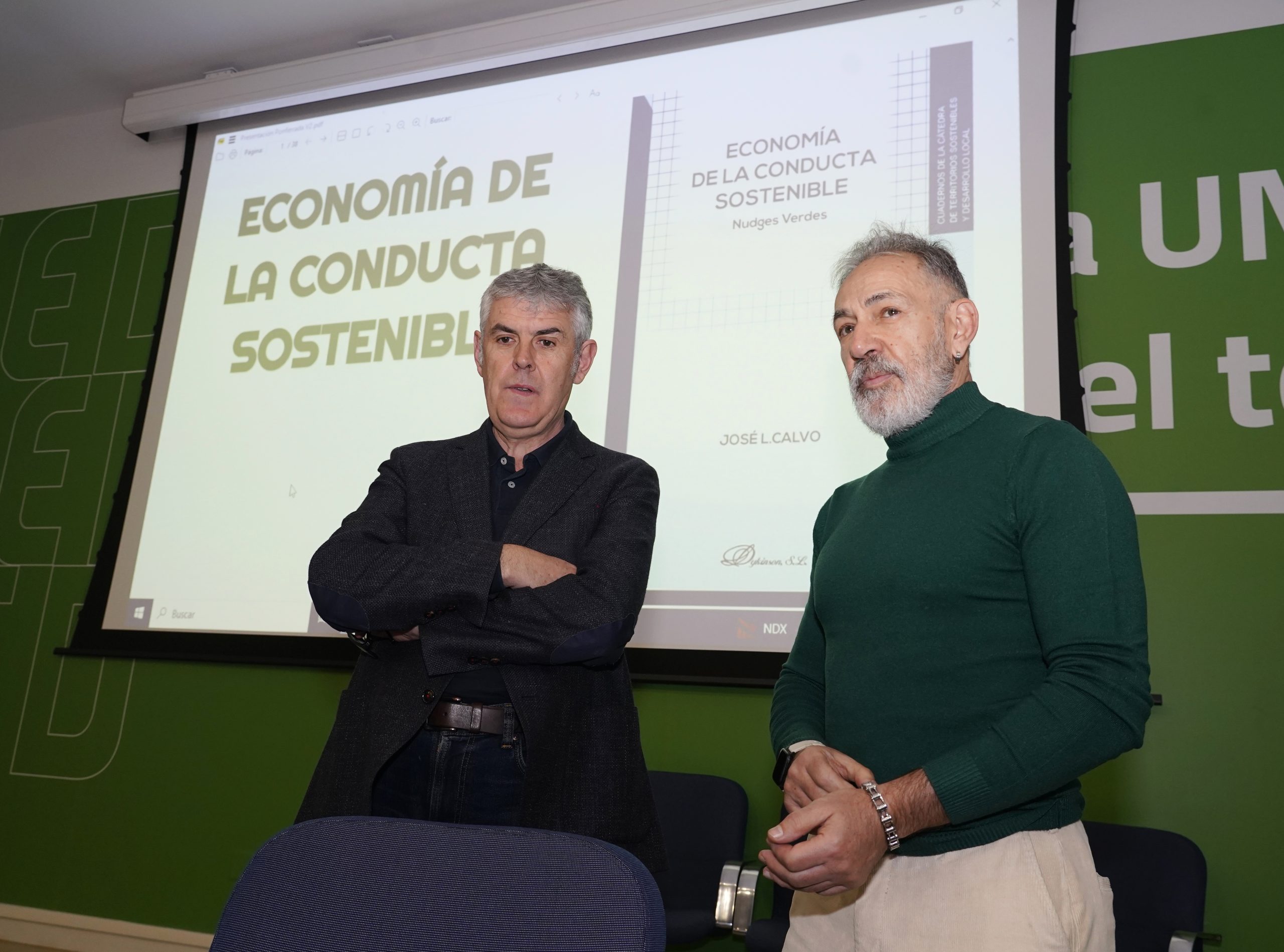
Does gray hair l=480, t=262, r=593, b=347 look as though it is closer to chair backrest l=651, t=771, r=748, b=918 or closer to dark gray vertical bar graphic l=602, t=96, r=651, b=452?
dark gray vertical bar graphic l=602, t=96, r=651, b=452

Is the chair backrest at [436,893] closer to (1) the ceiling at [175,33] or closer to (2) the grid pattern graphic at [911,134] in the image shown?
(2) the grid pattern graphic at [911,134]

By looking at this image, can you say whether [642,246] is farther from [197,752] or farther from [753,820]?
[197,752]

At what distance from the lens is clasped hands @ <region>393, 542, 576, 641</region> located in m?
1.68

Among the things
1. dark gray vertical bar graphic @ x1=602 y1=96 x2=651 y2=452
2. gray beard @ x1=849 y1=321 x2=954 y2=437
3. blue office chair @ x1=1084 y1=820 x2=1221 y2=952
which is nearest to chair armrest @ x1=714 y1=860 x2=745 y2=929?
blue office chair @ x1=1084 y1=820 x2=1221 y2=952

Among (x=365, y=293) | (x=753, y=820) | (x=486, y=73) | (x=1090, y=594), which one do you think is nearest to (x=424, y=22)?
(x=486, y=73)

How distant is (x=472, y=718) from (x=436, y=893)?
73 centimetres

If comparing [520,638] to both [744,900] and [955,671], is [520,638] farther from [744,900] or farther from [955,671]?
[744,900]

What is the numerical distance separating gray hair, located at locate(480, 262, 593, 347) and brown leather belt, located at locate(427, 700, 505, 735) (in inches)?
27.9

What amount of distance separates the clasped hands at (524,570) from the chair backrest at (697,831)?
1.25 metres

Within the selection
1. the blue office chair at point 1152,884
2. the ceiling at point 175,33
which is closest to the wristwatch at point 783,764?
the blue office chair at point 1152,884

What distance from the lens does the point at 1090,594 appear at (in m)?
1.22

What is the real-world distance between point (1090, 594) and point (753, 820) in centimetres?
193

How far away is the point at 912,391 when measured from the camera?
151 cm

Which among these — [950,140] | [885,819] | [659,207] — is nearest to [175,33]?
[659,207]
